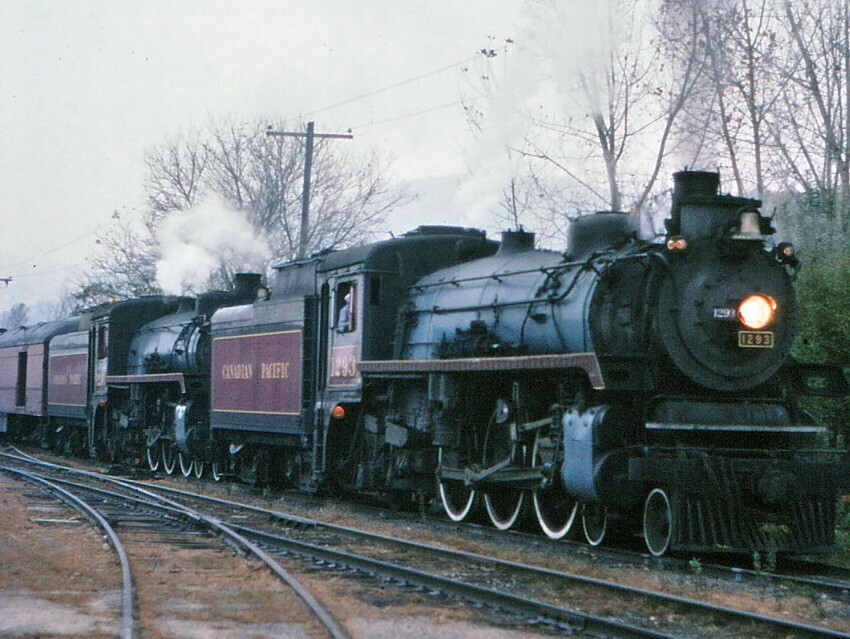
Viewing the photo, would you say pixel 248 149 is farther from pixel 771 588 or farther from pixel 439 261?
pixel 771 588

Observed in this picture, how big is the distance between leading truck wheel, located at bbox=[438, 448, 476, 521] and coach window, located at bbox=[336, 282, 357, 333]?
215 centimetres

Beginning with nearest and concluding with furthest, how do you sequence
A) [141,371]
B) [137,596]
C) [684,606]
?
[684,606]
[137,596]
[141,371]

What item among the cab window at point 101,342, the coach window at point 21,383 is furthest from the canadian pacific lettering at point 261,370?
the coach window at point 21,383

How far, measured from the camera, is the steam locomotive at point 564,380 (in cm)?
988

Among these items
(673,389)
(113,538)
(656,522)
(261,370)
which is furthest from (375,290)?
(656,522)

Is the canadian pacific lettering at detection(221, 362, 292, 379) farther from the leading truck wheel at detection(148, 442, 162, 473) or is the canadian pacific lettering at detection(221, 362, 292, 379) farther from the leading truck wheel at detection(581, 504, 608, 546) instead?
the leading truck wheel at detection(581, 504, 608, 546)

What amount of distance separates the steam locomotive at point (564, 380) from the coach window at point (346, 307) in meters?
0.03

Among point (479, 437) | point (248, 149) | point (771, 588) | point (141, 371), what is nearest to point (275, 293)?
point (479, 437)

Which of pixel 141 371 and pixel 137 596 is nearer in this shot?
pixel 137 596

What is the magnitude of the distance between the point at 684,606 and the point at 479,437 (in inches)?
210

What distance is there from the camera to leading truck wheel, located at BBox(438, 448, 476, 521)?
13070 millimetres

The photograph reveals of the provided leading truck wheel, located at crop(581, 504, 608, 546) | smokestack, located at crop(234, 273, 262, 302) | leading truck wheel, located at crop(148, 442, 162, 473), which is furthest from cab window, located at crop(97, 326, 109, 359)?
leading truck wheel, located at crop(581, 504, 608, 546)

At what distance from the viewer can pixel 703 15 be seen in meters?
18.9

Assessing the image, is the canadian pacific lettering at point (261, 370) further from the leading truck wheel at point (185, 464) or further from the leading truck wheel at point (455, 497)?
the leading truck wheel at point (185, 464)
